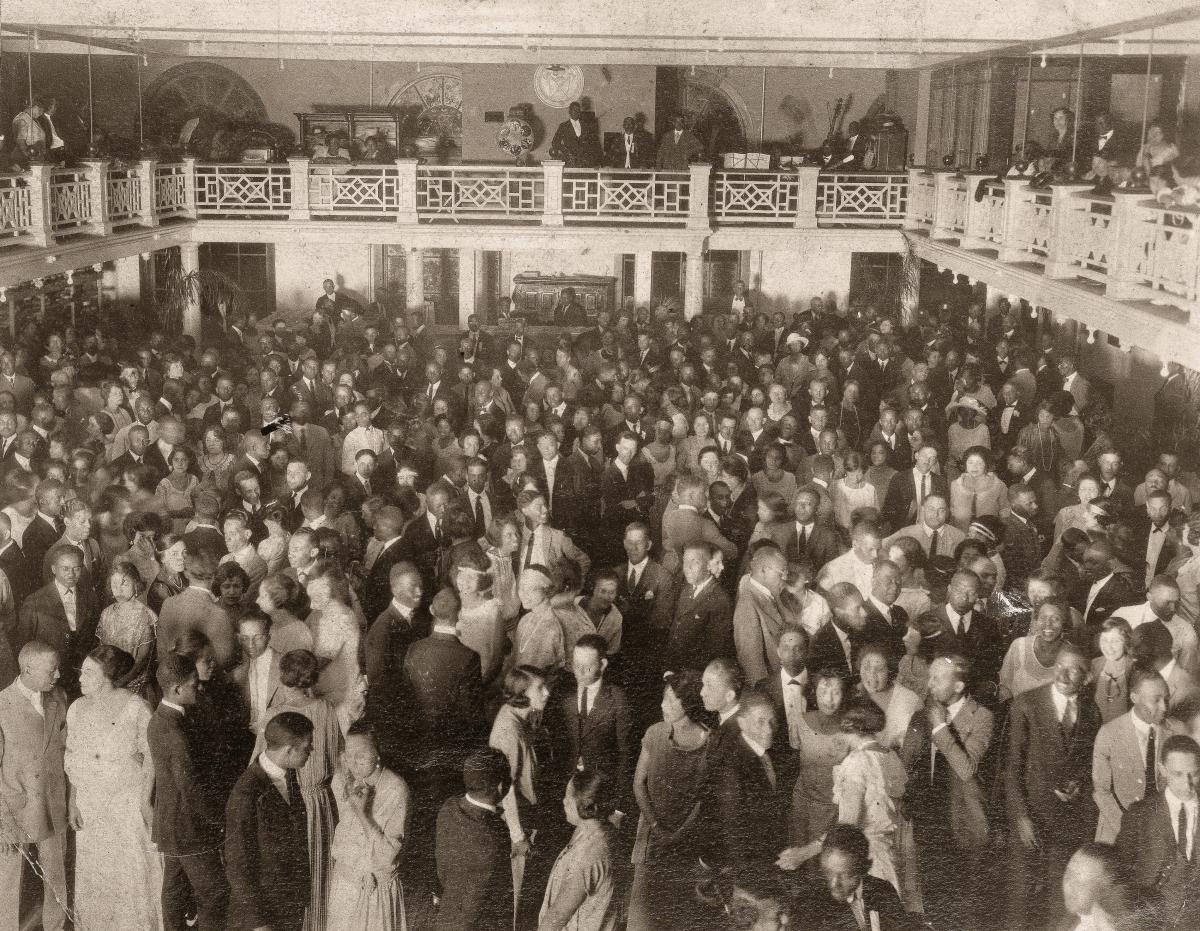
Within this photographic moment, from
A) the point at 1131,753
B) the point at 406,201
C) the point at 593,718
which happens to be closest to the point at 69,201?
the point at 406,201

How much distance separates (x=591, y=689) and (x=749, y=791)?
101 centimetres

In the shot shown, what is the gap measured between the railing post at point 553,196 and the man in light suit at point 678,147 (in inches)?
104

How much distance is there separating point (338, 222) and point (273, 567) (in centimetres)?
1241

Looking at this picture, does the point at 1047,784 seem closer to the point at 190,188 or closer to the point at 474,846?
the point at 474,846

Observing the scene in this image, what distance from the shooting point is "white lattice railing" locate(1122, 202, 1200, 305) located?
1014 centimetres

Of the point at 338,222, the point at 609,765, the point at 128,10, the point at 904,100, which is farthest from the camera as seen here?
the point at 904,100

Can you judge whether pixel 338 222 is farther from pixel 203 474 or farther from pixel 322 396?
pixel 203 474

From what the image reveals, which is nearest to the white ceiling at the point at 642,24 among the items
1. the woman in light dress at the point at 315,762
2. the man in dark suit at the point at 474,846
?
the woman in light dress at the point at 315,762

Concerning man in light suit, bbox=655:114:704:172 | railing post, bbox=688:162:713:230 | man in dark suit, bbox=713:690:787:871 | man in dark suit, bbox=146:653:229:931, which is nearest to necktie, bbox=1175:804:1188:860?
man in dark suit, bbox=713:690:787:871

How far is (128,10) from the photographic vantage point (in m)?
16.6

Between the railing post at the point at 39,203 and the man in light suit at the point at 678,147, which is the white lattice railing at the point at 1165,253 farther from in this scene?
the railing post at the point at 39,203

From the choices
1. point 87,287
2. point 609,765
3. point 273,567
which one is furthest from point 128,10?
A: point 609,765

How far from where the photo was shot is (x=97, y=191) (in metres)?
16.5

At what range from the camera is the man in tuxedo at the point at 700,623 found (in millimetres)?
7484
